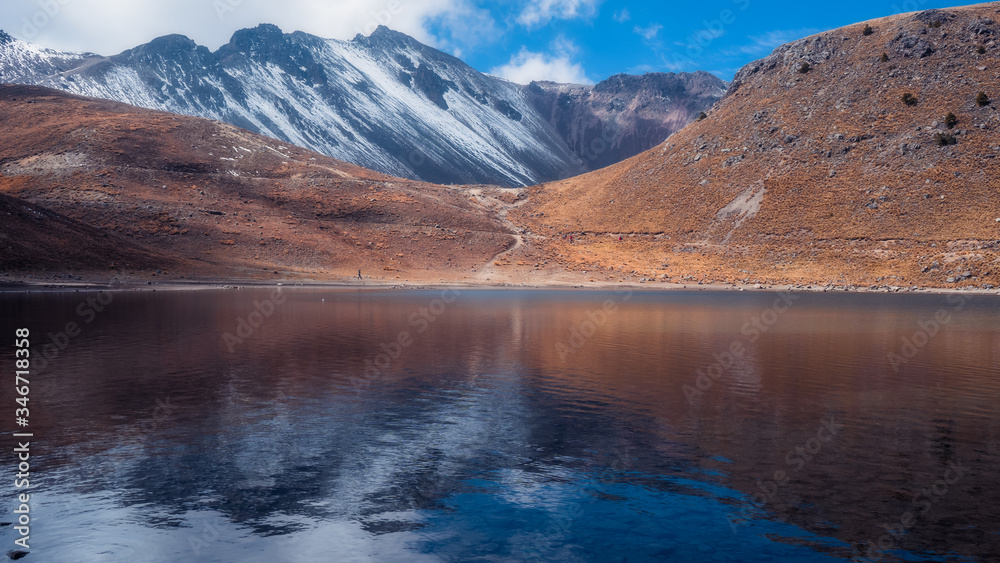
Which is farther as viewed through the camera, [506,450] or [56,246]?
[56,246]

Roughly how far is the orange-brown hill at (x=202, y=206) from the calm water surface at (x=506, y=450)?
4811 centimetres

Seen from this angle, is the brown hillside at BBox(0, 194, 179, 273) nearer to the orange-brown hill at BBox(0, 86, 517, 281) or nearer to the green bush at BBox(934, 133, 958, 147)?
the orange-brown hill at BBox(0, 86, 517, 281)

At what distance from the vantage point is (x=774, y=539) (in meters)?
10.4

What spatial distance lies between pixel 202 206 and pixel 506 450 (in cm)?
8745

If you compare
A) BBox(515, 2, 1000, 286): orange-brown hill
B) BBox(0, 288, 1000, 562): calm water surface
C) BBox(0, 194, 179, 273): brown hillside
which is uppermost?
BBox(515, 2, 1000, 286): orange-brown hill

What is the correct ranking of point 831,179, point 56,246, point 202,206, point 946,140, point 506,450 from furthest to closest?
point 831,179, point 202,206, point 946,140, point 56,246, point 506,450

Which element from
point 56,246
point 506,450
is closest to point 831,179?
point 56,246

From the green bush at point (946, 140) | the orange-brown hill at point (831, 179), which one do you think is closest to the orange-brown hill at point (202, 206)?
the orange-brown hill at point (831, 179)

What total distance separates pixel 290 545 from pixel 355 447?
4.59 metres

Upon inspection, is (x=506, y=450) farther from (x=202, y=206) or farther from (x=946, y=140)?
(x=946, y=140)

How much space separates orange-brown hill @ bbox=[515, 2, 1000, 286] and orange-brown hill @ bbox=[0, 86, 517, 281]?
18.8 meters

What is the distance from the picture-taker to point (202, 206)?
301ft

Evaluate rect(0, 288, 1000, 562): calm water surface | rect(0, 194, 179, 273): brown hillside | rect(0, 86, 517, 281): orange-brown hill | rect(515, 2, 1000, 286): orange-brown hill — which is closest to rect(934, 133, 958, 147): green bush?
rect(515, 2, 1000, 286): orange-brown hill

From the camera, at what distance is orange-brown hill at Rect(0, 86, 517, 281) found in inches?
2864
